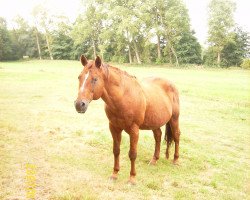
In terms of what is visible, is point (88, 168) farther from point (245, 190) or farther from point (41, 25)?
point (41, 25)

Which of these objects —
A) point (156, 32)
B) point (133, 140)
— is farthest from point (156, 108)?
point (156, 32)

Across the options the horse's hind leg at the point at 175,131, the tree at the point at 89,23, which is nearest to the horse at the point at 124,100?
the horse's hind leg at the point at 175,131

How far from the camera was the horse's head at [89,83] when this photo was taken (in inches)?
193

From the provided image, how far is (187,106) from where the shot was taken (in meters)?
16.0

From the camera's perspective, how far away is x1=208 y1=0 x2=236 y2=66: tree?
51.4m

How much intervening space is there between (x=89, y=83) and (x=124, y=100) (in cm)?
91

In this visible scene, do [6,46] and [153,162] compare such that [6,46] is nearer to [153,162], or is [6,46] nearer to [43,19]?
[43,19]

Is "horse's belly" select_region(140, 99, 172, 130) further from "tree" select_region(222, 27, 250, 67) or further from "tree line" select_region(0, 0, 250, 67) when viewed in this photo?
"tree" select_region(222, 27, 250, 67)

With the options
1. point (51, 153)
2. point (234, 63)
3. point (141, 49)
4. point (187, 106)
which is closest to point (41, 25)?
point (141, 49)

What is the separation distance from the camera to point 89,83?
A: 16.6ft

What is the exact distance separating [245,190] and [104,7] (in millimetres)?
52444

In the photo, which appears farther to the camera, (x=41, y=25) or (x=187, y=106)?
(x=41, y=25)

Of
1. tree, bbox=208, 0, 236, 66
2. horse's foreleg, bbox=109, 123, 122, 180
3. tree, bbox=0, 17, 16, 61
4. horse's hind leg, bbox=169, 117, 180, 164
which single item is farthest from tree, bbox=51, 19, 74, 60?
horse's foreleg, bbox=109, 123, 122, 180

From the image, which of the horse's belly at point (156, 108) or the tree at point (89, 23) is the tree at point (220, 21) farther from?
the horse's belly at point (156, 108)
